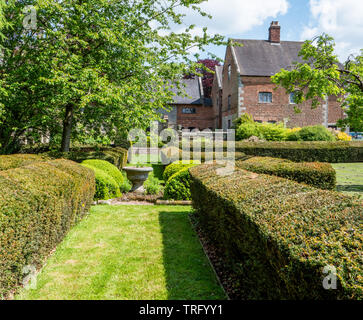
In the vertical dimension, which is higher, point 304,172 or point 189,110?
point 189,110

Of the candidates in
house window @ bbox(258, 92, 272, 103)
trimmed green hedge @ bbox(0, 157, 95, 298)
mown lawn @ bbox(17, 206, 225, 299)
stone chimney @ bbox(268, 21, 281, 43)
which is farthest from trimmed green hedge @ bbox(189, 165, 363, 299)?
stone chimney @ bbox(268, 21, 281, 43)

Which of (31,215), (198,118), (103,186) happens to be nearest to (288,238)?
(31,215)

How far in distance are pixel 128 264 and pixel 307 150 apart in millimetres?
17449

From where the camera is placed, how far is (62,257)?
5.06 metres

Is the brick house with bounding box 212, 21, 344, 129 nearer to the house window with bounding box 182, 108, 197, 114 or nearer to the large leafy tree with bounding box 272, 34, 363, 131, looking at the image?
the house window with bounding box 182, 108, 197, 114

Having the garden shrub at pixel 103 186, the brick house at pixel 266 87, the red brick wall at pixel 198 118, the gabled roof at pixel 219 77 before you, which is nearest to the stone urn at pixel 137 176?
the garden shrub at pixel 103 186

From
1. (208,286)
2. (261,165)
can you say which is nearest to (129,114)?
(261,165)

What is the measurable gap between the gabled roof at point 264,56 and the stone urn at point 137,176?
2305 cm

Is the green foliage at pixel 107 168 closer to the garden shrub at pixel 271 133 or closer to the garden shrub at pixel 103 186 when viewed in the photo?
the garden shrub at pixel 103 186

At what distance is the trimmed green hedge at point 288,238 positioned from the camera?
1.96 meters

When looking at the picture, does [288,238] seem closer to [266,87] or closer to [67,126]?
[67,126]

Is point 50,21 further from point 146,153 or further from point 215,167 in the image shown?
point 146,153

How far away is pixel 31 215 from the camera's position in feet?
12.8

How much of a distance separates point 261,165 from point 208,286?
4416 millimetres
